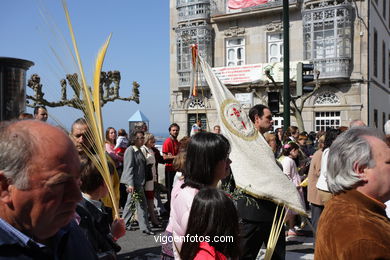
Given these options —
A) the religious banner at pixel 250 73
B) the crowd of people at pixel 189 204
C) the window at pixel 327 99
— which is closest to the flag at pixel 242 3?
the religious banner at pixel 250 73

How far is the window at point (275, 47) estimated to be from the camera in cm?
2281

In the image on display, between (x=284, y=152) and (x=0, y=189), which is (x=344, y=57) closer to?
(x=284, y=152)

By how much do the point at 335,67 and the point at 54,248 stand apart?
2087 centimetres

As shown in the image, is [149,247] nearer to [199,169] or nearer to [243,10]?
[199,169]

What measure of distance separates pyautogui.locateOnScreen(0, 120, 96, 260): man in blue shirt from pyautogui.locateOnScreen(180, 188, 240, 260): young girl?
115 centimetres

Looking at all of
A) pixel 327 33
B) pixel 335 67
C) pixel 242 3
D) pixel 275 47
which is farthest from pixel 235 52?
pixel 335 67

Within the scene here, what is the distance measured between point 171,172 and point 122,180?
2.20m

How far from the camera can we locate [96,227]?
8.27 ft

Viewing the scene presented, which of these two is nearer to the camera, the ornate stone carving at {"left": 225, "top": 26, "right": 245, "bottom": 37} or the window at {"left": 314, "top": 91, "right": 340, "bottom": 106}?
the window at {"left": 314, "top": 91, "right": 340, "bottom": 106}

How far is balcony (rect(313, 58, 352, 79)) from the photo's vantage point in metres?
20.1

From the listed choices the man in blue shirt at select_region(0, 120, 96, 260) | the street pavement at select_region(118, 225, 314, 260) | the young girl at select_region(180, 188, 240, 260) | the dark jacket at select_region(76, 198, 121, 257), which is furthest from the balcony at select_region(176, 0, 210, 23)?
the man in blue shirt at select_region(0, 120, 96, 260)

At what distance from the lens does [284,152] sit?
6863 mm

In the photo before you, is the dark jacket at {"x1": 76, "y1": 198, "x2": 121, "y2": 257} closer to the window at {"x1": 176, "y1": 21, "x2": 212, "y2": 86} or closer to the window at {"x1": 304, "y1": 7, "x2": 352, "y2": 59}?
the window at {"x1": 304, "y1": 7, "x2": 352, "y2": 59}

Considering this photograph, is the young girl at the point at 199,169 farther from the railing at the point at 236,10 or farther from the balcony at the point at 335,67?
the railing at the point at 236,10
